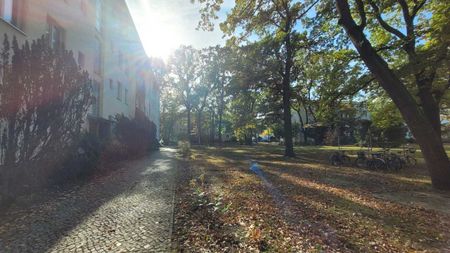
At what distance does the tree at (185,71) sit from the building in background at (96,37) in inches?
637

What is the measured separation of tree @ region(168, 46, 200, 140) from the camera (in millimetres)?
51469

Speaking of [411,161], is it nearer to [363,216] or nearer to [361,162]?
[361,162]

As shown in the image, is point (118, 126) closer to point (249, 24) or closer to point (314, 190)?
point (249, 24)

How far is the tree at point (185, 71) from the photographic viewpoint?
51.5 meters

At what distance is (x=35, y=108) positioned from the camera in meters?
7.72

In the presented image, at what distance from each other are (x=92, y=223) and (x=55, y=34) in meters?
12.2

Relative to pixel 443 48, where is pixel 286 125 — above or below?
below

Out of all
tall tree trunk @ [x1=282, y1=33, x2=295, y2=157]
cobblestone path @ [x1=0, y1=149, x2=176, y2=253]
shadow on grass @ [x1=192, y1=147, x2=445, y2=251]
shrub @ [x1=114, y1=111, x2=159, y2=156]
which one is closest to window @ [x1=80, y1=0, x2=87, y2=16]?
shrub @ [x1=114, y1=111, x2=159, y2=156]

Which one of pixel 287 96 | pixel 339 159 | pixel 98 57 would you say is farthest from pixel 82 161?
pixel 287 96

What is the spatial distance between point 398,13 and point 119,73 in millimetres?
20807

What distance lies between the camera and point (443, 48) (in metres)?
11.2

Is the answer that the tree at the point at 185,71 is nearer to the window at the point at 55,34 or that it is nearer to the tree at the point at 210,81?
the tree at the point at 210,81

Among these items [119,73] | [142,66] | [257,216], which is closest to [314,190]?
[257,216]

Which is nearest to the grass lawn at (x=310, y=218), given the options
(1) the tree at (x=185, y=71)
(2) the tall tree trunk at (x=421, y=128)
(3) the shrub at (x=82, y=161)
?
(2) the tall tree trunk at (x=421, y=128)
